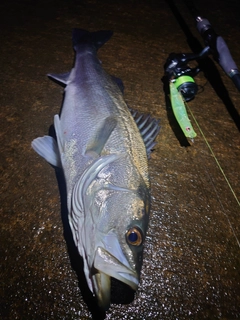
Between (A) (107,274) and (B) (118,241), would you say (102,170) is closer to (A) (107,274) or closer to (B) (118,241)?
(B) (118,241)

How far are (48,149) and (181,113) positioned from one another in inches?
48.1

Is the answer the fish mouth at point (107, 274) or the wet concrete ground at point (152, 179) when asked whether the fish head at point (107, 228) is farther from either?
the wet concrete ground at point (152, 179)

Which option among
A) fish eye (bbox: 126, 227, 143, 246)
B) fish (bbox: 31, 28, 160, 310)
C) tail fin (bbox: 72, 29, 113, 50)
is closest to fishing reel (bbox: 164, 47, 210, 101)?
fish (bbox: 31, 28, 160, 310)

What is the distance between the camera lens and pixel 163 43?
128 inches

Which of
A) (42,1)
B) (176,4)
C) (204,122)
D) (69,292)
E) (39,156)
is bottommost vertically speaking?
(69,292)

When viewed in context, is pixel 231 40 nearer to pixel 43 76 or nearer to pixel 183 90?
pixel 183 90

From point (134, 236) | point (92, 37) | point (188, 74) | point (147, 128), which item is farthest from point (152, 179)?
point (92, 37)

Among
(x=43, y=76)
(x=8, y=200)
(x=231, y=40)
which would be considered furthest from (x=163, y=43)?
(x=8, y=200)

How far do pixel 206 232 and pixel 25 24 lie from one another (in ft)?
10.7

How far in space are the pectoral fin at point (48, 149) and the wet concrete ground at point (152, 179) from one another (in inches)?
4.6

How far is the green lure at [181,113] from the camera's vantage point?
6.82ft

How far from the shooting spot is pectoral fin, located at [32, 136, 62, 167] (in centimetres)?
195

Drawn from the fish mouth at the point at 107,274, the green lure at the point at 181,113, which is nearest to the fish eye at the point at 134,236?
the fish mouth at the point at 107,274

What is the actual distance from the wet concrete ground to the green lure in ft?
0.90
